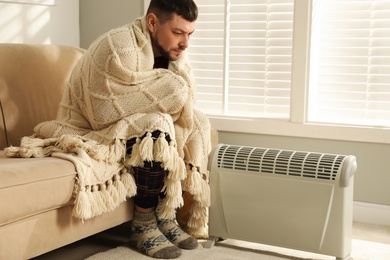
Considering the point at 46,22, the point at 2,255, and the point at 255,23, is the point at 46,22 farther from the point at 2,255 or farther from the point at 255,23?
the point at 2,255

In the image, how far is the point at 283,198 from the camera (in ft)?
8.34

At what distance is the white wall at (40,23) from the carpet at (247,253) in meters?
1.41

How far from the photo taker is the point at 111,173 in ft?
8.04

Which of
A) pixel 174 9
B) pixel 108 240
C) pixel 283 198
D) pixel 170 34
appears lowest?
pixel 108 240

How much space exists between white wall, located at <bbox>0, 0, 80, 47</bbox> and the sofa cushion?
405 mm

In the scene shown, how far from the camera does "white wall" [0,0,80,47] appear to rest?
3362 millimetres

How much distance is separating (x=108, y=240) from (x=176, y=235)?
341mm

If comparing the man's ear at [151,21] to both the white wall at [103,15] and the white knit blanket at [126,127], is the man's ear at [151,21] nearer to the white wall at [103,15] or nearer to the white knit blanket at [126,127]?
the white knit blanket at [126,127]

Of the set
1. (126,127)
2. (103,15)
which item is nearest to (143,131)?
(126,127)

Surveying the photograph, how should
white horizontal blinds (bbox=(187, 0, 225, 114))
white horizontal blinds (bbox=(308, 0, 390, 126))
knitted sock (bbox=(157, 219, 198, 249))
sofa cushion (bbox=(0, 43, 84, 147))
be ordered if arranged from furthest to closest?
white horizontal blinds (bbox=(187, 0, 225, 114)) → white horizontal blinds (bbox=(308, 0, 390, 126)) → sofa cushion (bbox=(0, 43, 84, 147)) → knitted sock (bbox=(157, 219, 198, 249))

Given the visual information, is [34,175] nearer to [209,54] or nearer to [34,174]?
[34,174]

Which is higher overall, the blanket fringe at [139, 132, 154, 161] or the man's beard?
the man's beard

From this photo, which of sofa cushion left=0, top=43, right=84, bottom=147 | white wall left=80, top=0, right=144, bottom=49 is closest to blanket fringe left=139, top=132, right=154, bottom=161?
sofa cushion left=0, top=43, right=84, bottom=147

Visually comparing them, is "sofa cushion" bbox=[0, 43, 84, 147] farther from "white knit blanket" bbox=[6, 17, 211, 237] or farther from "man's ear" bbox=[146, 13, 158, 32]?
"man's ear" bbox=[146, 13, 158, 32]
